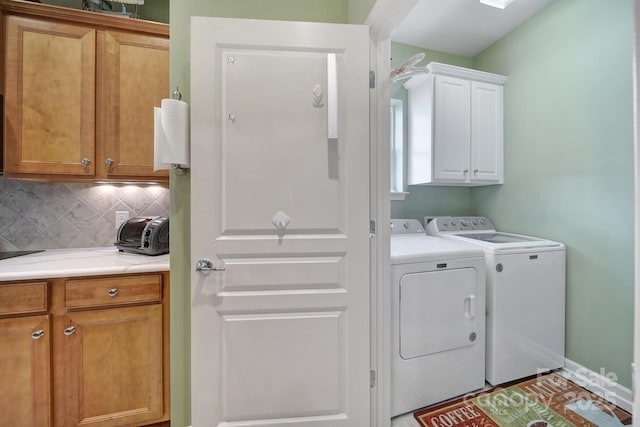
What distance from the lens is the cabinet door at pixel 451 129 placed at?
2.20 meters

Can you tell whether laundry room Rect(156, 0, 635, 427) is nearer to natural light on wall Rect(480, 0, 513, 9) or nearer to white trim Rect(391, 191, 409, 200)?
white trim Rect(391, 191, 409, 200)

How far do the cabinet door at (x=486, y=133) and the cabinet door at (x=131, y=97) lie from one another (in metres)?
2.46

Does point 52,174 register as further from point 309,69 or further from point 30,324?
point 309,69

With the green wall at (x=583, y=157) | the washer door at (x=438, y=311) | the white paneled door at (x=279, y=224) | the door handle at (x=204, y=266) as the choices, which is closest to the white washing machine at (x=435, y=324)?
the washer door at (x=438, y=311)

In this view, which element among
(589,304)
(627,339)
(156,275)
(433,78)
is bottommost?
(627,339)

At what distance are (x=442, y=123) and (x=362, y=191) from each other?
1457mm

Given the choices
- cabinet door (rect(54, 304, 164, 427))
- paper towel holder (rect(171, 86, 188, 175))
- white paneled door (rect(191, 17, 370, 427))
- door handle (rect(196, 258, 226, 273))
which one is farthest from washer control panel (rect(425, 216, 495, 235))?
cabinet door (rect(54, 304, 164, 427))

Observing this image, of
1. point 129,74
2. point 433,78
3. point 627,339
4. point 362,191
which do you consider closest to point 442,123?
point 433,78

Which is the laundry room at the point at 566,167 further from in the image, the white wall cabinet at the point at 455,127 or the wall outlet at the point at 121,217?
the wall outlet at the point at 121,217

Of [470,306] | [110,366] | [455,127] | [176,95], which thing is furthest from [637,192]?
[455,127]

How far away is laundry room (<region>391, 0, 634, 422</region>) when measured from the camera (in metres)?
1.63

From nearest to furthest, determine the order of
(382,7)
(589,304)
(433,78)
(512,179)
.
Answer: (382,7), (589,304), (433,78), (512,179)

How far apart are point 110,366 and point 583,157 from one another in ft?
10.6

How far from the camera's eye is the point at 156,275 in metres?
1.34
